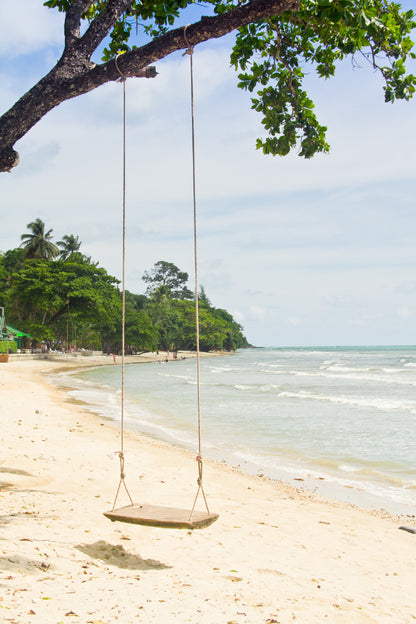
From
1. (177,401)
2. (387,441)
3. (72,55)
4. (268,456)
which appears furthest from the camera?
(177,401)

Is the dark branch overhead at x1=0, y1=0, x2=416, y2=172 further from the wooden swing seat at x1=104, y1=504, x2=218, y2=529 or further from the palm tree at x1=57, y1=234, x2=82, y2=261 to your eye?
the palm tree at x1=57, y1=234, x2=82, y2=261

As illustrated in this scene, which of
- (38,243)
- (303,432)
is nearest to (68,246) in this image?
(38,243)

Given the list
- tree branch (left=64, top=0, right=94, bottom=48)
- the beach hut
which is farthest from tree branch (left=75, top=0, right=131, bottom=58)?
the beach hut

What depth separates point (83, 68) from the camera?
144 inches

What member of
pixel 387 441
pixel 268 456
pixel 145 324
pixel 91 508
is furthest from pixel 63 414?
pixel 145 324

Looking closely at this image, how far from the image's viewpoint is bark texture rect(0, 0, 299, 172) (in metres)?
3.47

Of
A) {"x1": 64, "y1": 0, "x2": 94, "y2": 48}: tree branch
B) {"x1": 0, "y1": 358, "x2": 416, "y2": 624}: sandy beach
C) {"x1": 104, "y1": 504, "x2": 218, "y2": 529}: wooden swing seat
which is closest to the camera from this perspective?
{"x1": 0, "y1": 358, "x2": 416, "y2": 624}: sandy beach

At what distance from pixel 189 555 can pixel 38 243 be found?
4655cm

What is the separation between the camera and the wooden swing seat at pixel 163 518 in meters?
3.58

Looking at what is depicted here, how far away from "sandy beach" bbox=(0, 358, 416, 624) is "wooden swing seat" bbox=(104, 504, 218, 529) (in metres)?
0.27

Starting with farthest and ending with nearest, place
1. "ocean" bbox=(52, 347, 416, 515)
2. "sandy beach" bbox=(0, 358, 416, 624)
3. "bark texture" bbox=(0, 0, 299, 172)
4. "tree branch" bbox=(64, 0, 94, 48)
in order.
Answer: "ocean" bbox=(52, 347, 416, 515) → "tree branch" bbox=(64, 0, 94, 48) → "bark texture" bbox=(0, 0, 299, 172) → "sandy beach" bbox=(0, 358, 416, 624)

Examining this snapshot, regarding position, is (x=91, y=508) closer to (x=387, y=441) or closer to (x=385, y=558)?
(x=385, y=558)

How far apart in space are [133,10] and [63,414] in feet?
33.4

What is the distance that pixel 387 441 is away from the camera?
11195mm
